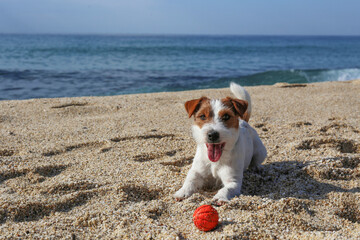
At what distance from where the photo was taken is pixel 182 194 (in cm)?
345

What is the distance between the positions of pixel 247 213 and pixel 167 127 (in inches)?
132

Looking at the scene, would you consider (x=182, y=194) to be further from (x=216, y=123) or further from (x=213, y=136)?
(x=216, y=123)

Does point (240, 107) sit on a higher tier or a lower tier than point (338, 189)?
higher

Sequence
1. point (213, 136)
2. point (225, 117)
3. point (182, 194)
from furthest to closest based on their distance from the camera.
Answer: point (182, 194), point (225, 117), point (213, 136)

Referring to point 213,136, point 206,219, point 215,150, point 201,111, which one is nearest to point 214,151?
point 215,150

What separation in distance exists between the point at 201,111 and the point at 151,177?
112 cm

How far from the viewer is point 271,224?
2850mm

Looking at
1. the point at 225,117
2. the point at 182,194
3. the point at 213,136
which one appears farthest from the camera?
the point at 182,194

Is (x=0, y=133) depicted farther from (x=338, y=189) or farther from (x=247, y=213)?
(x=338, y=189)

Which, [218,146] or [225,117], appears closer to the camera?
[225,117]

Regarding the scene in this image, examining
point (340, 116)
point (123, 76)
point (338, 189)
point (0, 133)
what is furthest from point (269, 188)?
point (123, 76)

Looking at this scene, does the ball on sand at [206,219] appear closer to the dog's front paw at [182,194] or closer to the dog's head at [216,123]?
the dog's front paw at [182,194]

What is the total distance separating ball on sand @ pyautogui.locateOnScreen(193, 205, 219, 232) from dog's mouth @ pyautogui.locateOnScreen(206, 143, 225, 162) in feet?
2.44

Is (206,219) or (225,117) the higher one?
(225,117)
